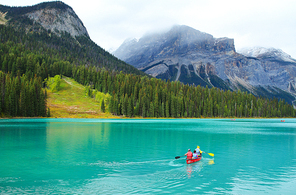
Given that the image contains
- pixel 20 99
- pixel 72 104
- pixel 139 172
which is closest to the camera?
pixel 139 172

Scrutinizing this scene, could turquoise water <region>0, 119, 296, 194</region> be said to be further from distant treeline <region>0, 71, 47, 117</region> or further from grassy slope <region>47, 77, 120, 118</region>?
grassy slope <region>47, 77, 120, 118</region>

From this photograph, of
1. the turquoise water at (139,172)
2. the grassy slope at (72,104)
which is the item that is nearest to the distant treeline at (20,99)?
the grassy slope at (72,104)

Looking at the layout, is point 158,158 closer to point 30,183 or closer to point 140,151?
point 140,151

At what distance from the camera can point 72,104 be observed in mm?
160750

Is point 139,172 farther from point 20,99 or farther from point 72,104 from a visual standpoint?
point 72,104

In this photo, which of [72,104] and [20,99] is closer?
[20,99]

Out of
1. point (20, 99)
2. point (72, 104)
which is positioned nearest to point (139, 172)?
point (20, 99)

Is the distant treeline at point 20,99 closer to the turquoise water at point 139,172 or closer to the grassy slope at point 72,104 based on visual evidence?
the grassy slope at point 72,104

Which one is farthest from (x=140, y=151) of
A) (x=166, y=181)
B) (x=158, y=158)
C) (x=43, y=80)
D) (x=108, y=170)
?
(x=43, y=80)

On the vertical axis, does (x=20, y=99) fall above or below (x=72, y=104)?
above

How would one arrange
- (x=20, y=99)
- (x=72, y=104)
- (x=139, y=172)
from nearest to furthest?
(x=139, y=172) < (x=20, y=99) < (x=72, y=104)

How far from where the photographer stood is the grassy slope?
481 feet

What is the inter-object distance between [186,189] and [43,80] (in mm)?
196425

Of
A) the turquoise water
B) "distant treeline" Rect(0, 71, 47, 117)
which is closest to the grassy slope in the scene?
"distant treeline" Rect(0, 71, 47, 117)
